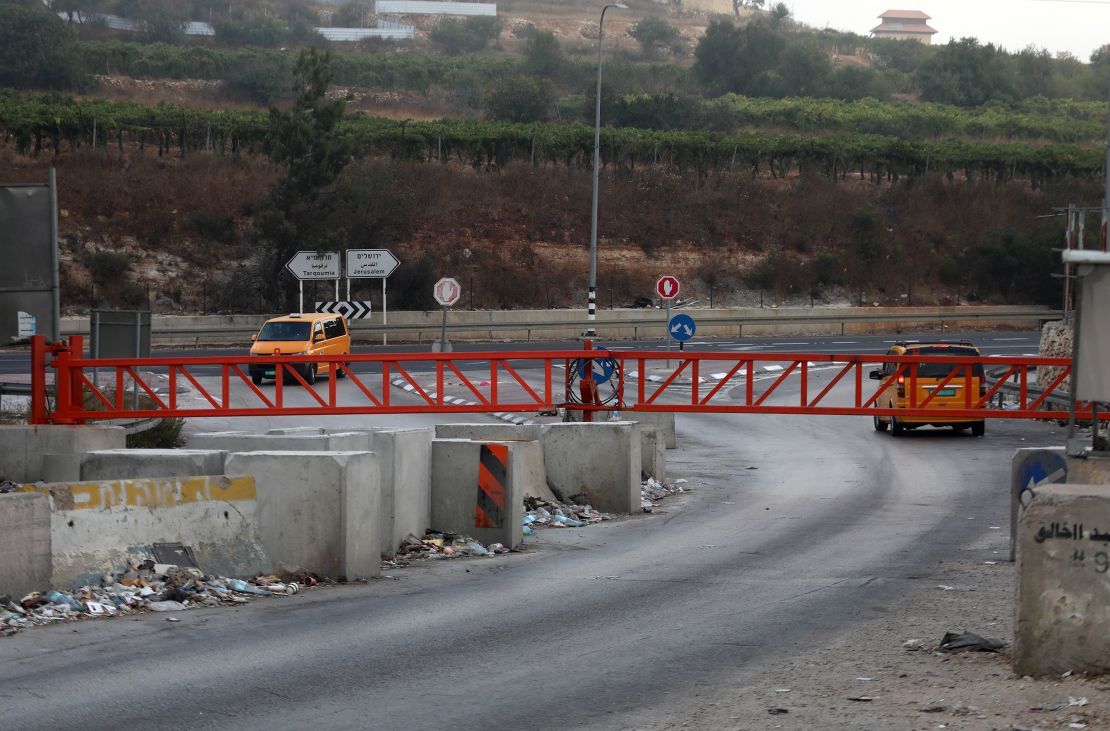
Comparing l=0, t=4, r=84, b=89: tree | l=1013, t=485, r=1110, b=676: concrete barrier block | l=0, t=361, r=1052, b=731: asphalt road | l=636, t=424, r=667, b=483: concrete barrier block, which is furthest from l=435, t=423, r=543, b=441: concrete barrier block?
l=0, t=4, r=84, b=89: tree

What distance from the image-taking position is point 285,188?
52.2m

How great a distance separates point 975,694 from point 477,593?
4777 mm

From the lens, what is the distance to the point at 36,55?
81.8 metres

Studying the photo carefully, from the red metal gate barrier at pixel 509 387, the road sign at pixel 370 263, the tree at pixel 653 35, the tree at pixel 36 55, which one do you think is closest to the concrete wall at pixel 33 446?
the red metal gate barrier at pixel 509 387

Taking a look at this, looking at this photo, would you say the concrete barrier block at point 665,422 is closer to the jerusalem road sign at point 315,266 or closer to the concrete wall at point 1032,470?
the concrete wall at point 1032,470

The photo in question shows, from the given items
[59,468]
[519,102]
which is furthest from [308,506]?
[519,102]

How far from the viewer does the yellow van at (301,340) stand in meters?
35.9

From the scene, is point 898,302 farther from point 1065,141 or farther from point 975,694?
point 975,694

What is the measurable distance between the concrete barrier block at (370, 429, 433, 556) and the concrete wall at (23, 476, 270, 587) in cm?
173

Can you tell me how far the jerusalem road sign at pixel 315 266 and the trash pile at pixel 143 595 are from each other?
32422 mm

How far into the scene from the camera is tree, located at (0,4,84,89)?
81.9 metres

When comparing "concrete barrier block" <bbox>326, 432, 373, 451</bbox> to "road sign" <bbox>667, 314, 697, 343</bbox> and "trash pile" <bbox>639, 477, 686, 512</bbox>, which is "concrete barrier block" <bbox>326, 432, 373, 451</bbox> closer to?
"trash pile" <bbox>639, 477, 686, 512</bbox>

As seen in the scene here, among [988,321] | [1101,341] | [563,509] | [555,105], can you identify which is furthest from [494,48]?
[1101,341]

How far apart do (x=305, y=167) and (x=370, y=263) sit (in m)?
9.12
